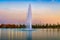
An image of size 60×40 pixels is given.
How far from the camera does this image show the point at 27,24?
21969 millimetres

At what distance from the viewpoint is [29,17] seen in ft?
70.4

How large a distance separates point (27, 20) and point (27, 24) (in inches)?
25.5

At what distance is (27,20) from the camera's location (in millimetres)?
21500

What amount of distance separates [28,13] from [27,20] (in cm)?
78

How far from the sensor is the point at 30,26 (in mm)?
21719

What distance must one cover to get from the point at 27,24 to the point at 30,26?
1.54ft

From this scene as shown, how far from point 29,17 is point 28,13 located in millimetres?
458

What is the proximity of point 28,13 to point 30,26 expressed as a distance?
4.87ft

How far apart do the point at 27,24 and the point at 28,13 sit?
53.7 inches

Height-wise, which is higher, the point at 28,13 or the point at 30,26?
the point at 28,13
